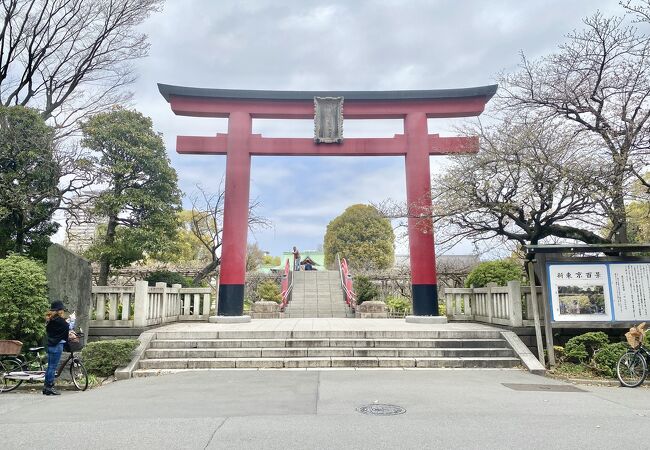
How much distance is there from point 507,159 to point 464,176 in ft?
3.11

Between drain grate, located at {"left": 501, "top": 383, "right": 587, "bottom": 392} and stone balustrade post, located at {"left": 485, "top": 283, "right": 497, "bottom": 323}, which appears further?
stone balustrade post, located at {"left": 485, "top": 283, "right": 497, "bottom": 323}

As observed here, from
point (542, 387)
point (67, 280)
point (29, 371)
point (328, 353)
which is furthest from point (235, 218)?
point (542, 387)

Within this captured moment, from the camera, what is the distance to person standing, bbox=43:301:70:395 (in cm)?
702

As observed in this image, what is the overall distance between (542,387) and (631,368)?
1.74m

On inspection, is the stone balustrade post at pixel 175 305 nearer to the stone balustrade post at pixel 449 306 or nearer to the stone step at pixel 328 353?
the stone step at pixel 328 353

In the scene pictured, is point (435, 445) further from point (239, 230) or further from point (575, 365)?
point (239, 230)

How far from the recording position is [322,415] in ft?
16.9

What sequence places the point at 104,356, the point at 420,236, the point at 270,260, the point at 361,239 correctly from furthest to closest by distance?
the point at 270,260, the point at 361,239, the point at 420,236, the point at 104,356

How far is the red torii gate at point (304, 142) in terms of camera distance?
499 inches

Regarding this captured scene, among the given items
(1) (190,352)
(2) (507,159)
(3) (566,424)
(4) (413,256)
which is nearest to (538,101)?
(2) (507,159)

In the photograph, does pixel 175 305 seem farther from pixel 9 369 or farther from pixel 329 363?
pixel 329 363

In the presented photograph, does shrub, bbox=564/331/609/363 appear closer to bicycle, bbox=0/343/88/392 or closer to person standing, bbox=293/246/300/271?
bicycle, bbox=0/343/88/392

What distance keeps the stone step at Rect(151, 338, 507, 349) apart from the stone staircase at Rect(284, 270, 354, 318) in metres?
7.41

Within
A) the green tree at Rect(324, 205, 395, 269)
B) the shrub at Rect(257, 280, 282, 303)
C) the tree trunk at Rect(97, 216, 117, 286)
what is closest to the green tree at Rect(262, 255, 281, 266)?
the green tree at Rect(324, 205, 395, 269)
